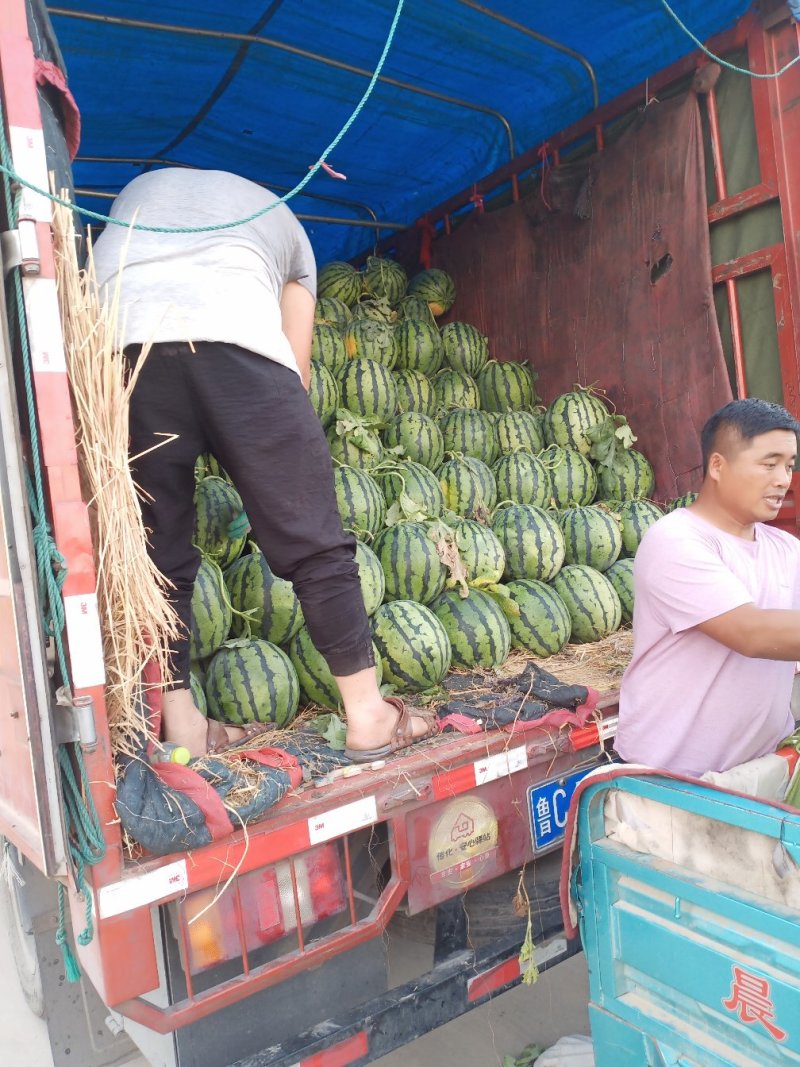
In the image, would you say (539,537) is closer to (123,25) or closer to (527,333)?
(527,333)

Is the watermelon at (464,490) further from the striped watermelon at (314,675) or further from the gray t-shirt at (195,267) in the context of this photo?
the gray t-shirt at (195,267)

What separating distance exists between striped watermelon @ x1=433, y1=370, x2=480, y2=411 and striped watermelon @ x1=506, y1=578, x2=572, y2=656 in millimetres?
1612

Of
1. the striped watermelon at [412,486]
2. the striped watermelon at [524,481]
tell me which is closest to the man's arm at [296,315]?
the striped watermelon at [412,486]

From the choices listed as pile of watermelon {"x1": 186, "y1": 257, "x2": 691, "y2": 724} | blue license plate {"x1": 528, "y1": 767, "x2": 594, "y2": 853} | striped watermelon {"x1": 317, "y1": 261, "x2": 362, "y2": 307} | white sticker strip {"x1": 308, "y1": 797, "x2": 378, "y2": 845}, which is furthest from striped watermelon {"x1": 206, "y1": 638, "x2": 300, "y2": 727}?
striped watermelon {"x1": 317, "y1": 261, "x2": 362, "y2": 307}

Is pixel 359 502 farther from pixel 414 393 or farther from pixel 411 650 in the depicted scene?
pixel 414 393

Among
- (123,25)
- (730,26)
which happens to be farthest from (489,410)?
(123,25)

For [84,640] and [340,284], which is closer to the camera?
[84,640]

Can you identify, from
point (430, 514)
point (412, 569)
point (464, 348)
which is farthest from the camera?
point (464, 348)

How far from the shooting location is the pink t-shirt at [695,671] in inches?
97.5

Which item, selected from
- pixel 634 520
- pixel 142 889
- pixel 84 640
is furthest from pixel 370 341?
pixel 142 889

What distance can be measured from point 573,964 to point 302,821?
204cm

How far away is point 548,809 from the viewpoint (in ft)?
8.71

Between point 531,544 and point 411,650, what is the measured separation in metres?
1.09

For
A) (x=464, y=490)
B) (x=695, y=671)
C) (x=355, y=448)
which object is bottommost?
(x=695, y=671)
